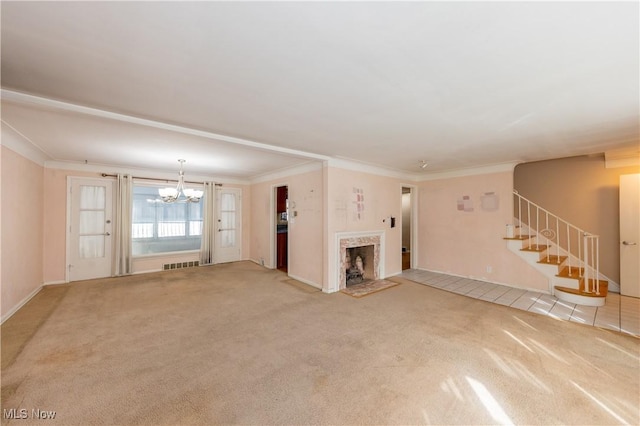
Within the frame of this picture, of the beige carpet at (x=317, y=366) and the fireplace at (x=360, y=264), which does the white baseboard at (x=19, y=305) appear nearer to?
the beige carpet at (x=317, y=366)

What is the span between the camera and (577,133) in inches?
121

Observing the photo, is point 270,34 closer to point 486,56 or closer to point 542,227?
point 486,56

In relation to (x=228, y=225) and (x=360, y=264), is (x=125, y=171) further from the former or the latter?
(x=360, y=264)

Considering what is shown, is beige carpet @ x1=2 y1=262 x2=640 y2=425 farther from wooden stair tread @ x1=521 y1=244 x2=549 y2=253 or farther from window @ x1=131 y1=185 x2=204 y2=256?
window @ x1=131 y1=185 x2=204 y2=256

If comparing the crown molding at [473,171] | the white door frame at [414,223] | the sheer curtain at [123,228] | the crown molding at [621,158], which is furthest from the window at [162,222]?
the crown molding at [621,158]

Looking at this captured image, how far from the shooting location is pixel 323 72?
5.80 ft

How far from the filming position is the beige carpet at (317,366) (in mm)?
1726

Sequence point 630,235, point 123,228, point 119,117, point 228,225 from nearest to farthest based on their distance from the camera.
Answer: point 119,117 < point 630,235 < point 123,228 < point 228,225

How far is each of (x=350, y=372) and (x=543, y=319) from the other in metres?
2.84

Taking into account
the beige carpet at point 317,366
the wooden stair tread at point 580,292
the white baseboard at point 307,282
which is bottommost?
the beige carpet at point 317,366

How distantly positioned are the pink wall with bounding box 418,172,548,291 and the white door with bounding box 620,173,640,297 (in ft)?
3.85

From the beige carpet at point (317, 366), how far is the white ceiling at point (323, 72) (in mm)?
2354
